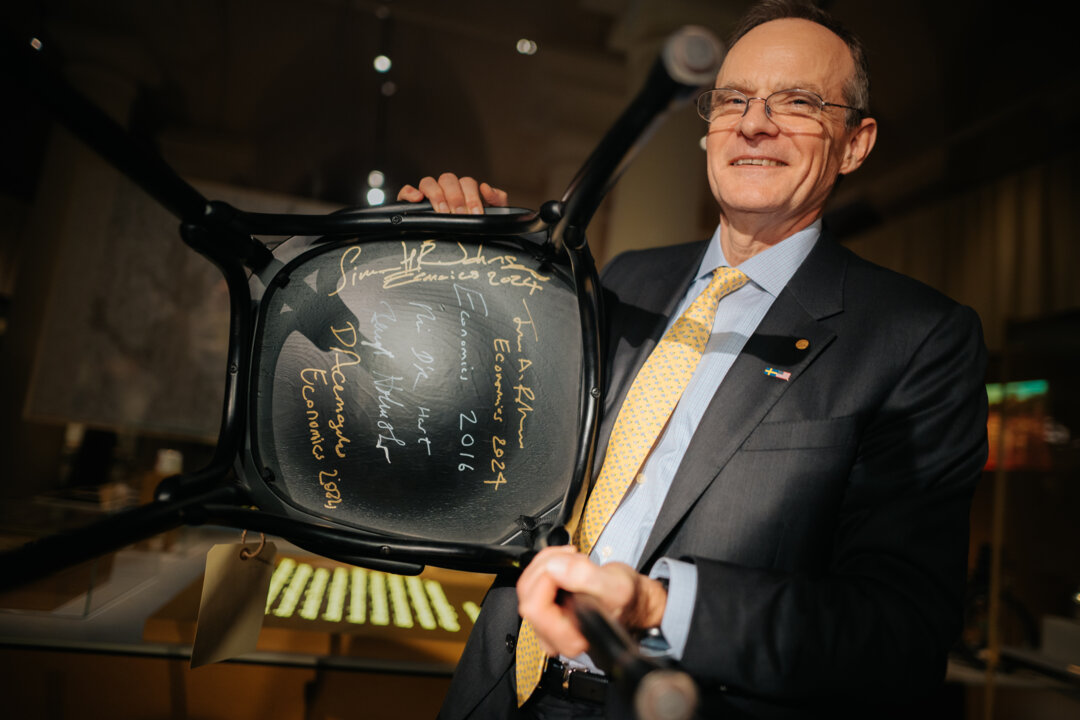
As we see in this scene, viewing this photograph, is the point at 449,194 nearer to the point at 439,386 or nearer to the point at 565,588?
the point at 439,386

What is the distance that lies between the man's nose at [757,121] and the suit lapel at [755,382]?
0.21 meters

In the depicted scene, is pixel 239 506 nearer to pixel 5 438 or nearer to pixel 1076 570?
pixel 5 438

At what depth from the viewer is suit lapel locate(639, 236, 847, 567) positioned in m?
0.73

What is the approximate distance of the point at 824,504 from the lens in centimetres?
72

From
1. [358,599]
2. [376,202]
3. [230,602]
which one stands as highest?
[376,202]

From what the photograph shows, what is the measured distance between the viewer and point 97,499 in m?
2.38

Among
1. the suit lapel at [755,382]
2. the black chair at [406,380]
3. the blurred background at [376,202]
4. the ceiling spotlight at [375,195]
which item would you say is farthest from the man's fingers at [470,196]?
the ceiling spotlight at [375,195]

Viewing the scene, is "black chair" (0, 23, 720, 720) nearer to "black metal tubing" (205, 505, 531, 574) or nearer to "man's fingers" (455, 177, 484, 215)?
"black metal tubing" (205, 505, 531, 574)

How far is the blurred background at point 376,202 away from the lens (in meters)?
1.95

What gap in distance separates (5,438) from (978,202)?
498cm

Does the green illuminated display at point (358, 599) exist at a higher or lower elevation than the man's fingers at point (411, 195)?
lower

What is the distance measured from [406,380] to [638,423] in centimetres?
29

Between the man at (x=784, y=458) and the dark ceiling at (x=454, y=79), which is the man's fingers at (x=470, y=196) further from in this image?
the dark ceiling at (x=454, y=79)

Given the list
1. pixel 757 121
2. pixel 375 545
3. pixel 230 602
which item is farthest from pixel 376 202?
pixel 375 545
